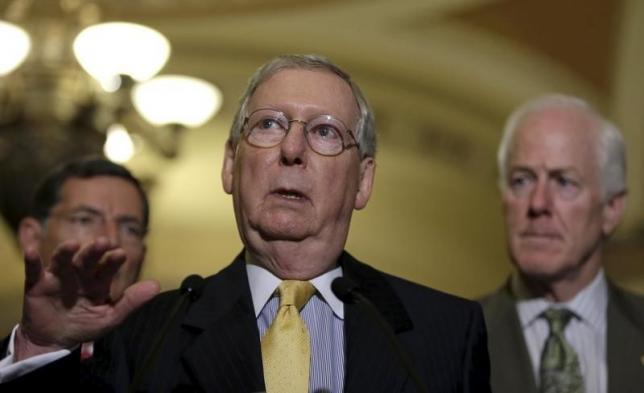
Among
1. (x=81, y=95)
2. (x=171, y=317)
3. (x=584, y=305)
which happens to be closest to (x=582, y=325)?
(x=584, y=305)

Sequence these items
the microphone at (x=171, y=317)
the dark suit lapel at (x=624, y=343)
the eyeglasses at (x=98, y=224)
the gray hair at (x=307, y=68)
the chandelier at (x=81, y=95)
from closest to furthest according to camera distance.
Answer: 1. the microphone at (x=171, y=317)
2. the gray hair at (x=307, y=68)
3. the dark suit lapel at (x=624, y=343)
4. the eyeglasses at (x=98, y=224)
5. the chandelier at (x=81, y=95)

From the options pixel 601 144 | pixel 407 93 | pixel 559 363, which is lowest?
pixel 559 363

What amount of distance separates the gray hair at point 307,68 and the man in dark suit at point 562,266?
89 cm

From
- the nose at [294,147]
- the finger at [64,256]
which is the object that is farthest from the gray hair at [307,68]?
the finger at [64,256]

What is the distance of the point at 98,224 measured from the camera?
3.38m

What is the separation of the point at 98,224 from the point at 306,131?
115cm

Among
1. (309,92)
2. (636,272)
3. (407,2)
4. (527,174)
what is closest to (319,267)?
(309,92)

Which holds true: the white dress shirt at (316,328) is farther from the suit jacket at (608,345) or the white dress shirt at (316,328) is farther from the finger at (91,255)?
the suit jacket at (608,345)

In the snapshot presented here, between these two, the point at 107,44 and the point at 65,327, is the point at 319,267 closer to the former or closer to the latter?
the point at 65,327

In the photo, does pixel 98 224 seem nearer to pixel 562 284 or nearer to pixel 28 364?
pixel 28 364

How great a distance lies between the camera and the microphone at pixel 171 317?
82.5 inches

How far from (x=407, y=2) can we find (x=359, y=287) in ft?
25.3

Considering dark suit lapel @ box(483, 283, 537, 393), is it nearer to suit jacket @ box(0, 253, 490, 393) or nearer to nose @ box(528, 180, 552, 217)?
nose @ box(528, 180, 552, 217)

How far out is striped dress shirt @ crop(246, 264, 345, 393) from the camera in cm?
227
